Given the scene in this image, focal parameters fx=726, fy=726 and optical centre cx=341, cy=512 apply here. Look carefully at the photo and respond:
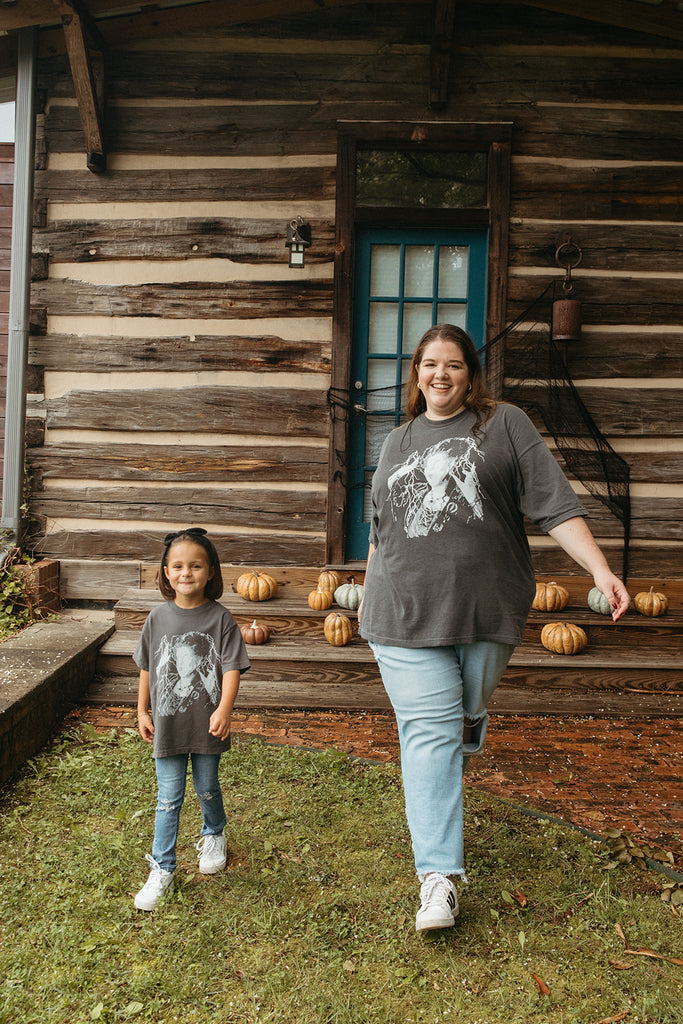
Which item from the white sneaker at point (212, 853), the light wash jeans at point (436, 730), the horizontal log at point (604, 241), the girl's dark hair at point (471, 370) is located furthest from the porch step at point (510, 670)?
the horizontal log at point (604, 241)

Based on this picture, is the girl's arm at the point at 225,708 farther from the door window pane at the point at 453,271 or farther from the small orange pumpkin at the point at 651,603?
the door window pane at the point at 453,271

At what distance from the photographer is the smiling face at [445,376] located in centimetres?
233

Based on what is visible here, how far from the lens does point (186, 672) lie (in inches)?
92.6

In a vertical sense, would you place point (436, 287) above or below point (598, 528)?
above

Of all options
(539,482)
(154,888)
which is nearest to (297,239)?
(539,482)

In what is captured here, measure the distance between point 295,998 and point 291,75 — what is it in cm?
529

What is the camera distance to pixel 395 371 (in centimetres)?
517

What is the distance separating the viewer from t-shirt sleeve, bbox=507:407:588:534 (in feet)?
7.07

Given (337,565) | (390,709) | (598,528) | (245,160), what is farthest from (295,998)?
(245,160)

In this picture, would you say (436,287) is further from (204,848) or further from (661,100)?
(204,848)

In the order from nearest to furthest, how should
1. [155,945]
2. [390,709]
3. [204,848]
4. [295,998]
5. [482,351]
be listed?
1. [295,998]
2. [155,945]
3. [204,848]
4. [390,709]
5. [482,351]

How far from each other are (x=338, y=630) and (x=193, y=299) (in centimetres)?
251

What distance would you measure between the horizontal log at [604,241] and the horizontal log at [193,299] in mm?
1390

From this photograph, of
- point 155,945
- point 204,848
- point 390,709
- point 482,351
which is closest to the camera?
point 155,945
